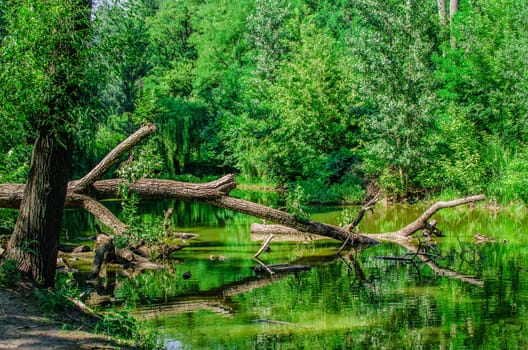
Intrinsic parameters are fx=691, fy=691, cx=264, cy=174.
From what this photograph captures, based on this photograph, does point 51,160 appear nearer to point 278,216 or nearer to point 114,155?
point 114,155

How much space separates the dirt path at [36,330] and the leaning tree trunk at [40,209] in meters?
0.60

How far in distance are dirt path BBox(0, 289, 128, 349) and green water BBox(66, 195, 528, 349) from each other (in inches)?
55.0

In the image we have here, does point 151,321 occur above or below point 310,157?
below

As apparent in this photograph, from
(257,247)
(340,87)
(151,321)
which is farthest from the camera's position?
(340,87)

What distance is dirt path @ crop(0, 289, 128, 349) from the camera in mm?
7668

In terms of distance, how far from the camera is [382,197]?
31.0 metres

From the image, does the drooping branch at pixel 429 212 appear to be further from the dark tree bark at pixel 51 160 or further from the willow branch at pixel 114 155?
the dark tree bark at pixel 51 160

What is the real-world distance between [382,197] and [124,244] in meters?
17.3

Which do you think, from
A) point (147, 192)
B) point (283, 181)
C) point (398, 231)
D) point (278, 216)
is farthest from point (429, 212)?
point (283, 181)

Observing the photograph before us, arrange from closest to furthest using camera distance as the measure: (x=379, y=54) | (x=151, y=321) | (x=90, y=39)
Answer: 1. (x=90, y=39)
2. (x=151, y=321)
3. (x=379, y=54)

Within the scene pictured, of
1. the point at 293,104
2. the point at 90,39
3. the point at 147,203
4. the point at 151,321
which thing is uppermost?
the point at 293,104

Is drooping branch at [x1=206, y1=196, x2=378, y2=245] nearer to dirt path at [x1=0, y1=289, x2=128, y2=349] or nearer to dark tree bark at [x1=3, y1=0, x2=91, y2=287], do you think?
dark tree bark at [x1=3, y1=0, x2=91, y2=287]

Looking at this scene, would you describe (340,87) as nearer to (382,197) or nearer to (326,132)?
(326,132)

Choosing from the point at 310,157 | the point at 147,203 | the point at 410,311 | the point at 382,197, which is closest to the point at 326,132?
the point at 310,157
